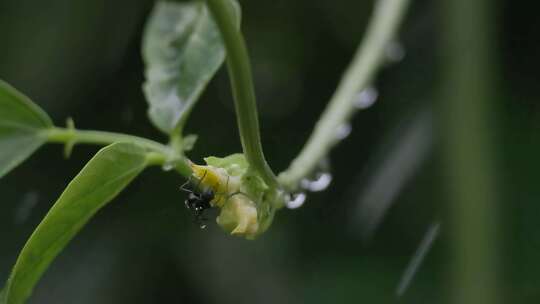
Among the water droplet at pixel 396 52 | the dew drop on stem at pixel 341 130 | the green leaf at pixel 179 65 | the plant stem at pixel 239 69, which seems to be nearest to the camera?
the plant stem at pixel 239 69

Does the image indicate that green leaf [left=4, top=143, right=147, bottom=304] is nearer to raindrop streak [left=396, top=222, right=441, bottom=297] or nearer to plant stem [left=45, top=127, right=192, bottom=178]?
plant stem [left=45, top=127, right=192, bottom=178]

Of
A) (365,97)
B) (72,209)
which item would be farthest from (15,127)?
(365,97)

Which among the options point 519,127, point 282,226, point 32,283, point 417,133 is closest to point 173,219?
point 282,226

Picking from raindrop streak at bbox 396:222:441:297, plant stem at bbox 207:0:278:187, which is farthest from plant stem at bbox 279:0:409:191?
raindrop streak at bbox 396:222:441:297

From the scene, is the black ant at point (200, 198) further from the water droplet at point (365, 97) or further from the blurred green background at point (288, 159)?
the blurred green background at point (288, 159)

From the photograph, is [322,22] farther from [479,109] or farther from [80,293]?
[80,293]

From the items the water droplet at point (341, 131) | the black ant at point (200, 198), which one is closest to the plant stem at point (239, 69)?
the black ant at point (200, 198)
